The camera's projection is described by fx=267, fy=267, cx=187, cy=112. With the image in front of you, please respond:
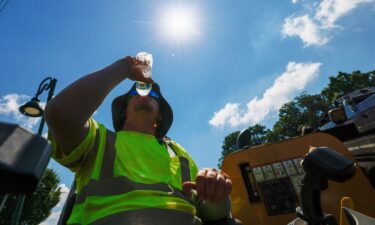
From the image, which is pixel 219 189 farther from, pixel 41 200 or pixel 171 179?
pixel 41 200

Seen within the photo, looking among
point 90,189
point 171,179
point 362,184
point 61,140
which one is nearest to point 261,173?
point 362,184

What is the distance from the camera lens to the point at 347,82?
120ft

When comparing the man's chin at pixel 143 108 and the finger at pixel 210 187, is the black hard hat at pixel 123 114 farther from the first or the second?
the finger at pixel 210 187

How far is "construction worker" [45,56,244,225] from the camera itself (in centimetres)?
147

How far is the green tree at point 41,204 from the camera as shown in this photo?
2294 centimetres

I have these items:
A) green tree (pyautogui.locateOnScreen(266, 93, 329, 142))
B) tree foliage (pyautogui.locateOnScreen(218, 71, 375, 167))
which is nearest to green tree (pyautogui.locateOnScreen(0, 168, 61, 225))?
tree foliage (pyautogui.locateOnScreen(218, 71, 375, 167))

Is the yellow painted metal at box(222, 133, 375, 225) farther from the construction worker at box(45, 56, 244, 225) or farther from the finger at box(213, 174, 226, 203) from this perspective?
the finger at box(213, 174, 226, 203)

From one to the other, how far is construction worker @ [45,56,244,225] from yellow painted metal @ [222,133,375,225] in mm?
1199

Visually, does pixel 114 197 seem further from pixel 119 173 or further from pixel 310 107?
pixel 310 107

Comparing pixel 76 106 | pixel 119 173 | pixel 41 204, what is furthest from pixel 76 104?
pixel 41 204

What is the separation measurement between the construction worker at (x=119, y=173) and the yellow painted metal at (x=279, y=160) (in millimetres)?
1199

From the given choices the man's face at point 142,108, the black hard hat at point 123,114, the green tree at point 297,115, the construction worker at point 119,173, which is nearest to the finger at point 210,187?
the construction worker at point 119,173

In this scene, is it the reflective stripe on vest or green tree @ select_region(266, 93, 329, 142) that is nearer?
the reflective stripe on vest

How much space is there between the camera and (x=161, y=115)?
319 cm
